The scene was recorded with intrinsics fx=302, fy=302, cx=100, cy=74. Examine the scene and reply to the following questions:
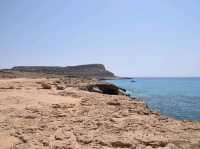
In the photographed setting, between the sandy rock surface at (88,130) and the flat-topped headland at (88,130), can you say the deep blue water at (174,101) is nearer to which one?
the flat-topped headland at (88,130)

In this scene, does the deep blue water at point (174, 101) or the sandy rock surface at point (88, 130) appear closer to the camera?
the sandy rock surface at point (88, 130)

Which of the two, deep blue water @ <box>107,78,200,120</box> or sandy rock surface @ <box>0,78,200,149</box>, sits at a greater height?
sandy rock surface @ <box>0,78,200,149</box>

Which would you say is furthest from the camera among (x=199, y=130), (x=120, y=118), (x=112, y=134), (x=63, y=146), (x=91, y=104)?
(x=91, y=104)

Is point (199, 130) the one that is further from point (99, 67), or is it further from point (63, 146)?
point (99, 67)

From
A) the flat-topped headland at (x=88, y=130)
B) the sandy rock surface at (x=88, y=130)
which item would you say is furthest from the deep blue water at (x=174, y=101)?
the sandy rock surface at (x=88, y=130)

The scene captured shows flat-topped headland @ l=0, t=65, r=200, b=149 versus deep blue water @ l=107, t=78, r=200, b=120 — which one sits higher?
flat-topped headland @ l=0, t=65, r=200, b=149

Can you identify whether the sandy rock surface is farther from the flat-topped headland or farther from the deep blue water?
the deep blue water

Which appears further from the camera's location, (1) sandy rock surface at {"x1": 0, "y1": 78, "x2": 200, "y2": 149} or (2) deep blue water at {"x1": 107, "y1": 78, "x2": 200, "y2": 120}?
(2) deep blue water at {"x1": 107, "y1": 78, "x2": 200, "y2": 120}

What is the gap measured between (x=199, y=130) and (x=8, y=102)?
10.0m

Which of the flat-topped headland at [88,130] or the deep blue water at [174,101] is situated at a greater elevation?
the flat-topped headland at [88,130]

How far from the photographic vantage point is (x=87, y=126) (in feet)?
35.0

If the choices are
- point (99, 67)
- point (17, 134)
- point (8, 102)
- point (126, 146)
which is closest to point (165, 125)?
point (126, 146)

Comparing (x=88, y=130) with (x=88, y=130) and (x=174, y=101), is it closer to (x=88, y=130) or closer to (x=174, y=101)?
(x=88, y=130)

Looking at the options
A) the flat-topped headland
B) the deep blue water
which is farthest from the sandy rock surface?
the deep blue water
